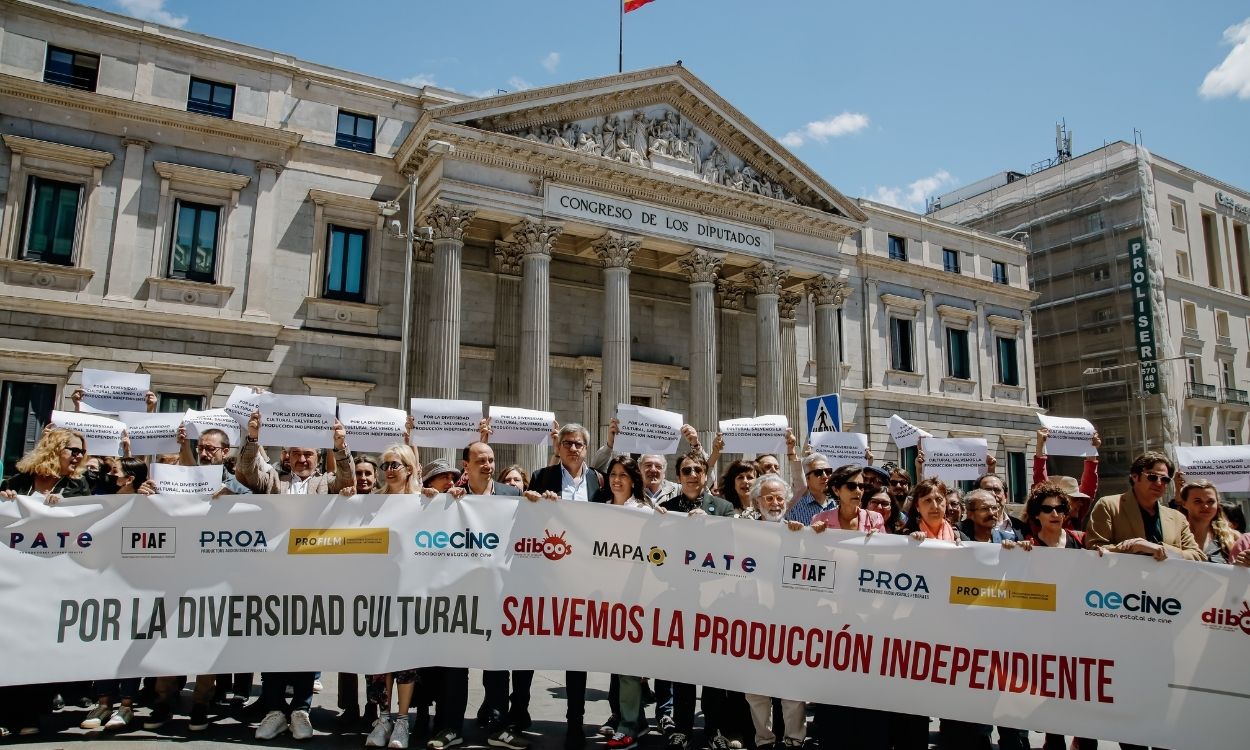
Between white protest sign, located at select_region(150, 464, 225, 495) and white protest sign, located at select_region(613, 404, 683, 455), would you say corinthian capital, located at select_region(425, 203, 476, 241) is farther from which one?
white protest sign, located at select_region(150, 464, 225, 495)

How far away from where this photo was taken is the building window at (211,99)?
2261 centimetres

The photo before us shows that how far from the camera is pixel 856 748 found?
6.23m

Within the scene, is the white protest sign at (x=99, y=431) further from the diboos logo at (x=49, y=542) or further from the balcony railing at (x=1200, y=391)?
the balcony railing at (x=1200, y=391)

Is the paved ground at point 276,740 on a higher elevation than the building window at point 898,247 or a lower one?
lower

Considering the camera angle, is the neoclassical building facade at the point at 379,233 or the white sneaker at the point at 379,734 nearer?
the white sneaker at the point at 379,734

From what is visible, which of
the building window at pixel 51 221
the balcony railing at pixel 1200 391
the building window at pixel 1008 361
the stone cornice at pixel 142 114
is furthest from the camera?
the balcony railing at pixel 1200 391


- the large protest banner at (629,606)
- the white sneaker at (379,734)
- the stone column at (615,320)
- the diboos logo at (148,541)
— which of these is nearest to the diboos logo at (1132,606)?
the large protest banner at (629,606)

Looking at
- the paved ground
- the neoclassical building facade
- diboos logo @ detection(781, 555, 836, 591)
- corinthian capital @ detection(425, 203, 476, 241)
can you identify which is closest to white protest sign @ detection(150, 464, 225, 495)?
the paved ground

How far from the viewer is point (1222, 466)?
863 centimetres

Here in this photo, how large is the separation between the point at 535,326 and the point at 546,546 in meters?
16.4

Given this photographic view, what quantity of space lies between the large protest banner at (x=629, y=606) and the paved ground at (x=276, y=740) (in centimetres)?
56

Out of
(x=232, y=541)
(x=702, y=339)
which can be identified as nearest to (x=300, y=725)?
(x=232, y=541)

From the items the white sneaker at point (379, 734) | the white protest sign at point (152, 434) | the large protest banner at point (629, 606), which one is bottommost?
the white sneaker at point (379, 734)

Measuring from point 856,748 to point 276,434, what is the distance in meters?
6.55
